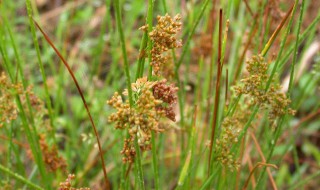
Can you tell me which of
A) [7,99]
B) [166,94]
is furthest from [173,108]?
[7,99]

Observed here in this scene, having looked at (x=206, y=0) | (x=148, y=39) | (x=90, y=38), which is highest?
(x=90, y=38)

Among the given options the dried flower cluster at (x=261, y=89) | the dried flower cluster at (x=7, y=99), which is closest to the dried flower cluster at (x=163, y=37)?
the dried flower cluster at (x=261, y=89)

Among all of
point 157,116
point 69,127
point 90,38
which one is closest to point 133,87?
point 157,116

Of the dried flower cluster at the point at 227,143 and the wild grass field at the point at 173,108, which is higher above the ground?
the wild grass field at the point at 173,108

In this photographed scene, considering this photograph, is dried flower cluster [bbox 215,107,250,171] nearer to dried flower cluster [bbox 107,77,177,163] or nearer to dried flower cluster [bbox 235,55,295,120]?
dried flower cluster [bbox 235,55,295,120]

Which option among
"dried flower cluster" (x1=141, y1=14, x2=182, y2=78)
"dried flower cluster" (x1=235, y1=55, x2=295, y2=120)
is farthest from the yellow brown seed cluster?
"dried flower cluster" (x1=235, y1=55, x2=295, y2=120)

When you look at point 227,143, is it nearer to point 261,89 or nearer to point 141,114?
→ point 261,89

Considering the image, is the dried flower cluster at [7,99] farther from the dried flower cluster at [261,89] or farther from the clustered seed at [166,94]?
the dried flower cluster at [261,89]

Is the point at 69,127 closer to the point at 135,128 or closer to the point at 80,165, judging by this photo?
the point at 80,165
